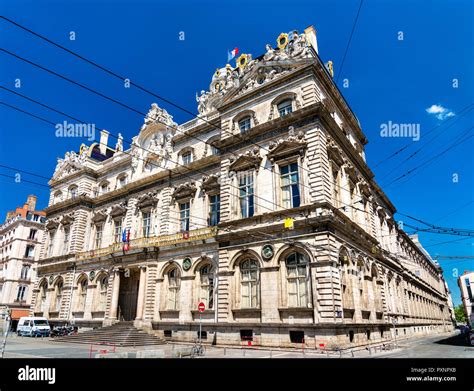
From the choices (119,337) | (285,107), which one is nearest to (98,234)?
(119,337)

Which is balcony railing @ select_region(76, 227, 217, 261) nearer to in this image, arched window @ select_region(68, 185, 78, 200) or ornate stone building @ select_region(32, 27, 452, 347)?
ornate stone building @ select_region(32, 27, 452, 347)

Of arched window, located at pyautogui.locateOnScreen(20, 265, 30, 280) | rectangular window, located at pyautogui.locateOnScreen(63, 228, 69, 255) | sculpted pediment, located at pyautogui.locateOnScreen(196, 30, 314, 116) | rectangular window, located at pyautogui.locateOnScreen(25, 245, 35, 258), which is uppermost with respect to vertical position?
sculpted pediment, located at pyautogui.locateOnScreen(196, 30, 314, 116)

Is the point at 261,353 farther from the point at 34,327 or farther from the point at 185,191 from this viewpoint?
the point at 34,327

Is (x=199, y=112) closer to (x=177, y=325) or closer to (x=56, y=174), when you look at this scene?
(x=177, y=325)

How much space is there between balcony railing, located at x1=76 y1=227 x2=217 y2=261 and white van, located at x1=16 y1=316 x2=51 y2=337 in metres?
7.08

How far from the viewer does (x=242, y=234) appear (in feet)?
76.0

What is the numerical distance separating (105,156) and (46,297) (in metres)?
20.3

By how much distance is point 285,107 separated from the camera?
25.2m

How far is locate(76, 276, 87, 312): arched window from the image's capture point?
35.1 m

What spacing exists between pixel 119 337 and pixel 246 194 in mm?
14280

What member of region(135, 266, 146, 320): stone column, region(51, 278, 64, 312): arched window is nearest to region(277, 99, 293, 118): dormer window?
region(135, 266, 146, 320): stone column

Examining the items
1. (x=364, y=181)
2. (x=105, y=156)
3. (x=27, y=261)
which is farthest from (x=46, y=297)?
(x=364, y=181)

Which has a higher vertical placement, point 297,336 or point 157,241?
point 157,241
